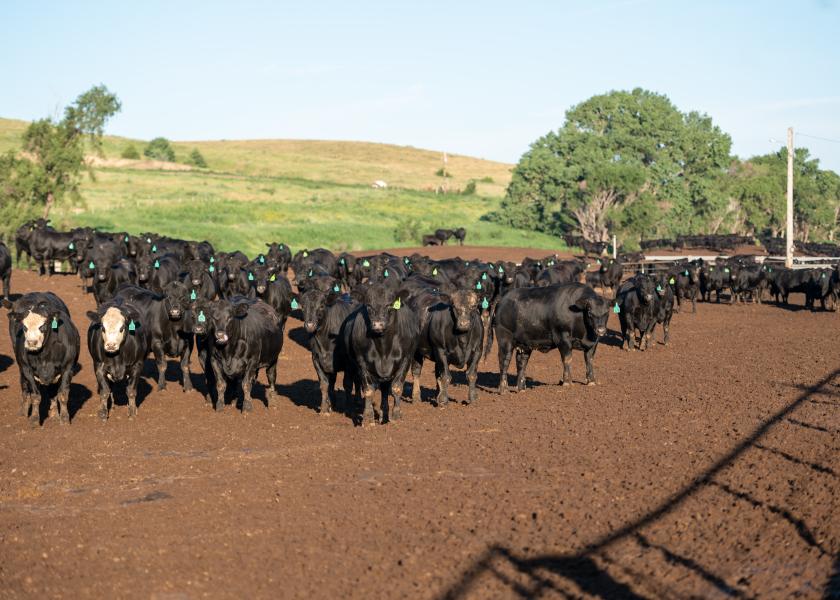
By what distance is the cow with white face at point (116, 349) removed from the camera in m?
16.0

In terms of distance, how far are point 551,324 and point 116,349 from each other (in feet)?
25.5

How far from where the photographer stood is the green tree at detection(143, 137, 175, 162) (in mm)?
136000

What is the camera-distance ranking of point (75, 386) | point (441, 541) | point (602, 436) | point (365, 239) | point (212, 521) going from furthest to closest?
point (365, 239) < point (75, 386) < point (602, 436) < point (212, 521) < point (441, 541)

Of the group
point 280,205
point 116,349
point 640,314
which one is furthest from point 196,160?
point 116,349

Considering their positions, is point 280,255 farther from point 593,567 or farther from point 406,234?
point 406,234

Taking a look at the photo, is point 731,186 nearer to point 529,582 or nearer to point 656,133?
point 656,133

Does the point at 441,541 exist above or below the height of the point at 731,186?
below

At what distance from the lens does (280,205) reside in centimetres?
8431

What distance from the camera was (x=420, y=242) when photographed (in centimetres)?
7175

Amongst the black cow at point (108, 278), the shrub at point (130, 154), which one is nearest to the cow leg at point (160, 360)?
the black cow at point (108, 278)

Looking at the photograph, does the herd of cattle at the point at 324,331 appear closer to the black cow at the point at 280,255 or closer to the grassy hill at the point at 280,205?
the black cow at the point at 280,255

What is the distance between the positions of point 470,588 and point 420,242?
64.0 m

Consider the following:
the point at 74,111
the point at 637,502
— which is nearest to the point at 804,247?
the point at 74,111

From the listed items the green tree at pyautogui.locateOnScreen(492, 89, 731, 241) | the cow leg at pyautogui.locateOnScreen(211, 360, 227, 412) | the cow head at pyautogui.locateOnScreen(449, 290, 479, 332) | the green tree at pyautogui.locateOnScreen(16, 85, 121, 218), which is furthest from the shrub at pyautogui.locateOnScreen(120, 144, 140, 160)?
the cow head at pyautogui.locateOnScreen(449, 290, 479, 332)
